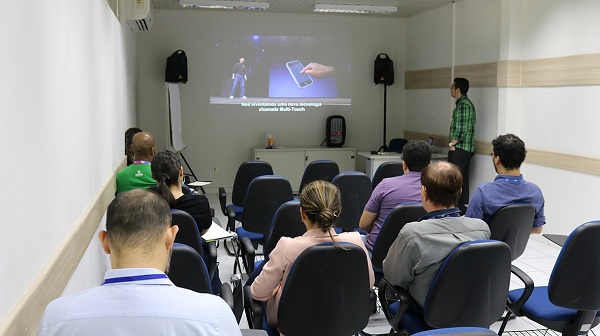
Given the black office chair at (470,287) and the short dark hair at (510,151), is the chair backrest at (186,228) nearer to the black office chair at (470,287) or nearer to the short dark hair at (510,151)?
the black office chair at (470,287)

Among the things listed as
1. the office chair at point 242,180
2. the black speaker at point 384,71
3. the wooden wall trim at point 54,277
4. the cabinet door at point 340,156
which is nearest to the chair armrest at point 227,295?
the wooden wall trim at point 54,277

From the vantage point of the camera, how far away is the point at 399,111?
405 inches

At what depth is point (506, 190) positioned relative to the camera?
3.64m

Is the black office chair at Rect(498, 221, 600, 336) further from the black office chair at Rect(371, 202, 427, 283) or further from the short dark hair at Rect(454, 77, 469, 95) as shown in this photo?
the short dark hair at Rect(454, 77, 469, 95)

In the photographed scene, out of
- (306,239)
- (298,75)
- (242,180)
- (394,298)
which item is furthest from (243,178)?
(298,75)

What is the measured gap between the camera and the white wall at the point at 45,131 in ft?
5.43

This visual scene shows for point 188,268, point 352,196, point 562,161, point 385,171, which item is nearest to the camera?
point 188,268

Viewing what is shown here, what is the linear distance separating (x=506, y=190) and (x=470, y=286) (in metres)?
1.18

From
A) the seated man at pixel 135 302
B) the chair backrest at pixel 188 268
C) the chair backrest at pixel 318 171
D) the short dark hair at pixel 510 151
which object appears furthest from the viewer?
the chair backrest at pixel 318 171

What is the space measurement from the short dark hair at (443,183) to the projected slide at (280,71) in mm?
7048

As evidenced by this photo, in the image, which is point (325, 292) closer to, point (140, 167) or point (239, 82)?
point (140, 167)

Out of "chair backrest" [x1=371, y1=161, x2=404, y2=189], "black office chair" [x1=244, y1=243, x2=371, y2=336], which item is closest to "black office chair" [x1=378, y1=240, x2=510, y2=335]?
"black office chair" [x1=244, y1=243, x2=371, y2=336]

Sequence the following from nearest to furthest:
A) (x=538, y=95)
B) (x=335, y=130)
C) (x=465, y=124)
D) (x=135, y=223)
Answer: (x=135, y=223) < (x=538, y=95) < (x=465, y=124) < (x=335, y=130)

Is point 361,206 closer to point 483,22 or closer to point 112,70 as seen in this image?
point 112,70
